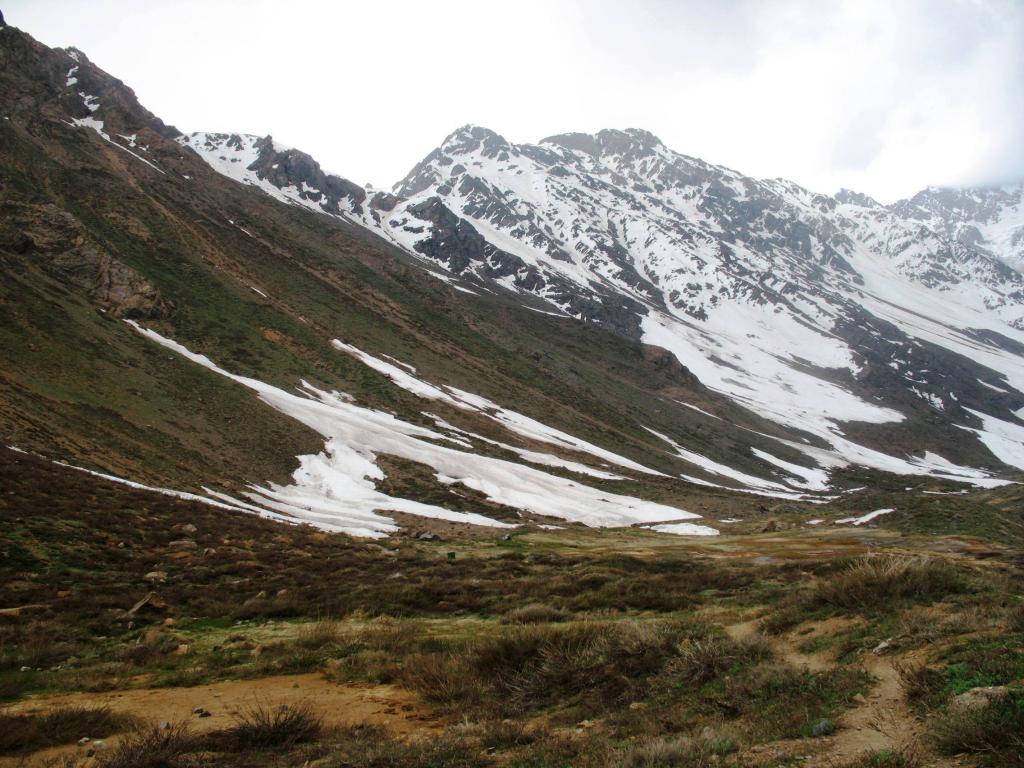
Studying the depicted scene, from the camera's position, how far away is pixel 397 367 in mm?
76125

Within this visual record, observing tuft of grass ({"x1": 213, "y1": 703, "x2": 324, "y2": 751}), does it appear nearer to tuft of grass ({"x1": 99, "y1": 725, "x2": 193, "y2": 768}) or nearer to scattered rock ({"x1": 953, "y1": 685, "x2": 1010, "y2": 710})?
tuft of grass ({"x1": 99, "y1": 725, "x2": 193, "y2": 768})

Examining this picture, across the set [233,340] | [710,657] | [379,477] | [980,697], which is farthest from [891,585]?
[233,340]

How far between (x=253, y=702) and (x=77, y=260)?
66.7 metres

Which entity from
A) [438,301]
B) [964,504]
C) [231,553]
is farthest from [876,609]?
[438,301]

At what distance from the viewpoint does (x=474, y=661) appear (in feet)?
30.9

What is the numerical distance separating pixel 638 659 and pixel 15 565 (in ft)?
47.0

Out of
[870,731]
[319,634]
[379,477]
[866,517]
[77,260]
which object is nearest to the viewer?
[870,731]

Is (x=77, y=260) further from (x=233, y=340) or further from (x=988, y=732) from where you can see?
(x=988, y=732)

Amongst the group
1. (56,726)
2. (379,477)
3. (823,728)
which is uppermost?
(823,728)

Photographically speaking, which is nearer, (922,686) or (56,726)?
(922,686)

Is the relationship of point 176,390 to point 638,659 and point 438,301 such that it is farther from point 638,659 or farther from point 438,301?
point 438,301

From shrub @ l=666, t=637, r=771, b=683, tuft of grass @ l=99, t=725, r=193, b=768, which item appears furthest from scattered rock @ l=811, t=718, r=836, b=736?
tuft of grass @ l=99, t=725, r=193, b=768

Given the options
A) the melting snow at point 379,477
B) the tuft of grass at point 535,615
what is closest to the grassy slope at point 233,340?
the melting snow at point 379,477

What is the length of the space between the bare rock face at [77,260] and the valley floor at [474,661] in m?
46.8
